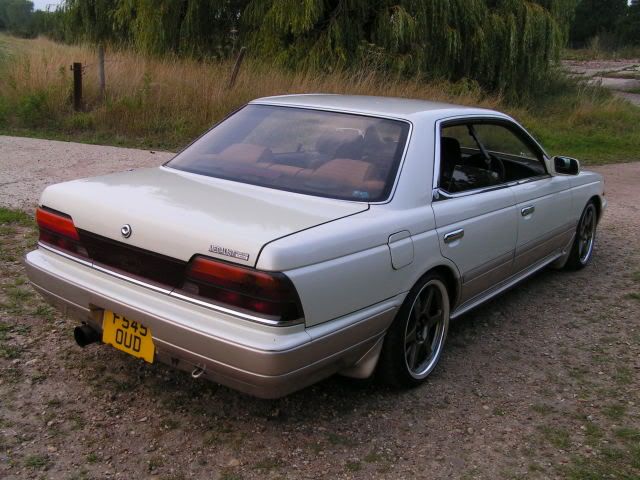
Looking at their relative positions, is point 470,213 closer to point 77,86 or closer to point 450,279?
point 450,279

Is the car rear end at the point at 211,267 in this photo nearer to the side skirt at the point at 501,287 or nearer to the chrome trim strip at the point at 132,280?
the chrome trim strip at the point at 132,280

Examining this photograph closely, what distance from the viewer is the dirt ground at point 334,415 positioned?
280 cm

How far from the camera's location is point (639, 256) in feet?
20.1

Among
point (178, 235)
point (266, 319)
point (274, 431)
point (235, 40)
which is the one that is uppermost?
point (235, 40)

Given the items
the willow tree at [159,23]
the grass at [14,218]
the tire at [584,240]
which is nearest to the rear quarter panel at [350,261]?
the tire at [584,240]

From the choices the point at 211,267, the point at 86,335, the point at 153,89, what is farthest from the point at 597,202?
the point at 153,89

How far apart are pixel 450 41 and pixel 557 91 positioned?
574 cm

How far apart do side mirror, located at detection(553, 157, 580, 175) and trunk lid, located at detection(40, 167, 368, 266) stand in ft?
7.79

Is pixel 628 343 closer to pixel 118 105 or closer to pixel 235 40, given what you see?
pixel 118 105

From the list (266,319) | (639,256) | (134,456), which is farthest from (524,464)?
(639,256)

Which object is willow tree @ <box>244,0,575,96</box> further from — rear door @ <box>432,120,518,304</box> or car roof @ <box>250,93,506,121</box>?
rear door @ <box>432,120,518,304</box>

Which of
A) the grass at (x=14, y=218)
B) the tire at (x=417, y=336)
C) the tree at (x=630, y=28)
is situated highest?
the tree at (x=630, y=28)

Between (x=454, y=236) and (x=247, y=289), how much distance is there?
1.37m

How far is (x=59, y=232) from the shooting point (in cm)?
323
